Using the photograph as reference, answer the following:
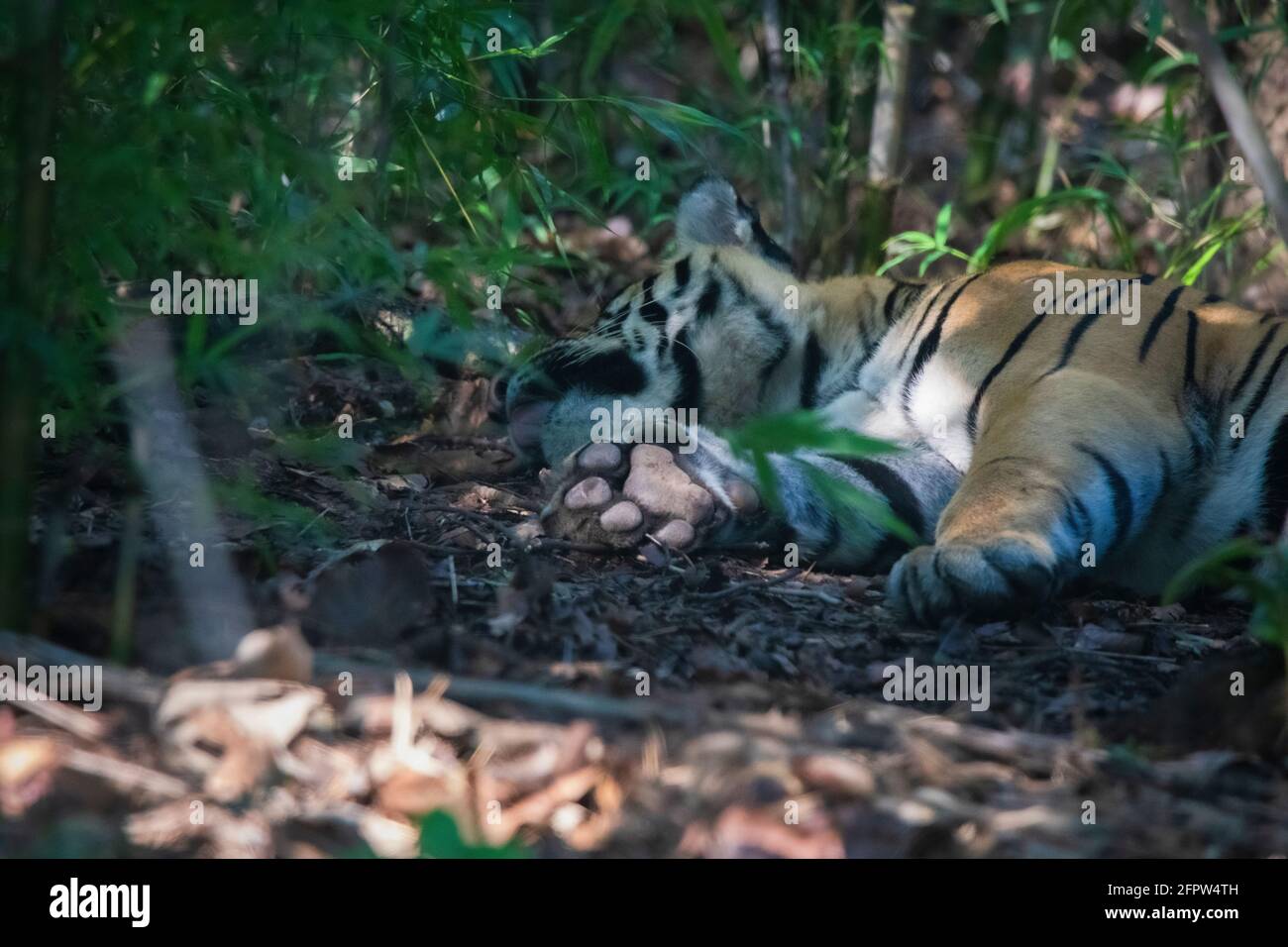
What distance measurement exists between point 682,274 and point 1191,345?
121 centimetres

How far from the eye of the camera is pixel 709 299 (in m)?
3.31

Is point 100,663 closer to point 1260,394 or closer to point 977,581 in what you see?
point 977,581

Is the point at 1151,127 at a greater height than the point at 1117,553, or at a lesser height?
greater

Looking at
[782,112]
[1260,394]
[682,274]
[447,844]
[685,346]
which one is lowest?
[447,844]

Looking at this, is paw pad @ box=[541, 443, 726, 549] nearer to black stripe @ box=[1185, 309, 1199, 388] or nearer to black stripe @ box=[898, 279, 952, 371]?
black stripe @ box=[898, 279, 952, 371]

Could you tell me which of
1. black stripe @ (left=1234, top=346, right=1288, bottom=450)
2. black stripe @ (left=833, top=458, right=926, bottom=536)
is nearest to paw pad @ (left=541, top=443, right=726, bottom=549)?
black stripe @ (left=833, top=458, right=926, bottom=536)

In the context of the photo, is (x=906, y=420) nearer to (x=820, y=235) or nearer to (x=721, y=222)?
(x=721, y=222)

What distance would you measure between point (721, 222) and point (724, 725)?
83.0 inches

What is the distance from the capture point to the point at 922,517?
2902 millimetres

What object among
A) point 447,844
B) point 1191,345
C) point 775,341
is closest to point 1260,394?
point 1191,345

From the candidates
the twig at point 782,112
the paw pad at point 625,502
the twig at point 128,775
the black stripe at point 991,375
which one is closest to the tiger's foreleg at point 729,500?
the paw pad at point 625,502

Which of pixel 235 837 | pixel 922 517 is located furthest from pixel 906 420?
pixel 235 837

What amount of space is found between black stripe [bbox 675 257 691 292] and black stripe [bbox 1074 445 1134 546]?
1164 millimetres

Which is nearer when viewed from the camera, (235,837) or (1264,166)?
(235,837)
